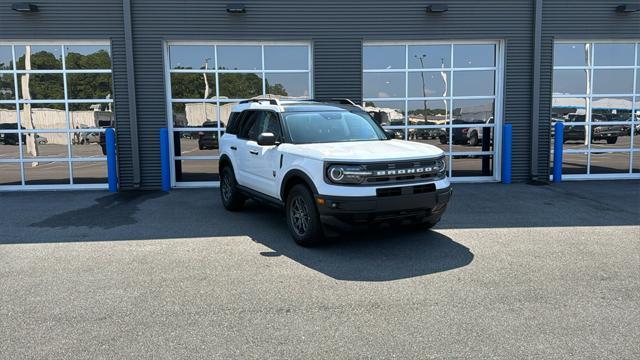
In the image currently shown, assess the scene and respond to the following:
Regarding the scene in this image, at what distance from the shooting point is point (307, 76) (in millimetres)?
12172

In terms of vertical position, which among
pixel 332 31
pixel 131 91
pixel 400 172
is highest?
pixel 332 31

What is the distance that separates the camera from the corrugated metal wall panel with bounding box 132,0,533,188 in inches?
457

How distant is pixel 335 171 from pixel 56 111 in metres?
8.47

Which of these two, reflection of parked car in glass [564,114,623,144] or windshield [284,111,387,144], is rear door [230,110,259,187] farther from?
reflection of parked car in glass [564,114,623,144]

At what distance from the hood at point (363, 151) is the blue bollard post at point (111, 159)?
19.0 feet

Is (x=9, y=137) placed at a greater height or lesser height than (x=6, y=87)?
lesser

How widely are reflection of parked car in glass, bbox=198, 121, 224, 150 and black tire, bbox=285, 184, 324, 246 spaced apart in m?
5.65

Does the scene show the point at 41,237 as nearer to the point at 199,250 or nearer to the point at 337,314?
the point at 199,250

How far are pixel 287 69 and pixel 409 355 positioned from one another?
9.30 metres

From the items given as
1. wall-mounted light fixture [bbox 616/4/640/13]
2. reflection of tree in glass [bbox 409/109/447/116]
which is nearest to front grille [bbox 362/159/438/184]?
reflection of tree in glass [bbox 409/109/447/116]

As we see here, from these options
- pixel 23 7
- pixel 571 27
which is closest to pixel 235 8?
pixel 23 7

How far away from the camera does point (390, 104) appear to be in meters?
12.4

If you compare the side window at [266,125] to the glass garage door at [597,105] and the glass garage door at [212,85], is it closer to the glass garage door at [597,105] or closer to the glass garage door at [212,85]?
the glass garage door at [212,85]

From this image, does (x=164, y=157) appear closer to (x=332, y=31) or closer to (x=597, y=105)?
(x=332, y=31)
